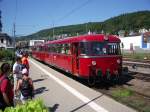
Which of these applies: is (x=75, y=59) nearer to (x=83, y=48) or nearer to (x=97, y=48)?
(x=83, y=48)

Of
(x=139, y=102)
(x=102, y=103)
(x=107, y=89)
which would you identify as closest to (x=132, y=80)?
(x=107, y=89)

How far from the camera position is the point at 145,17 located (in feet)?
429

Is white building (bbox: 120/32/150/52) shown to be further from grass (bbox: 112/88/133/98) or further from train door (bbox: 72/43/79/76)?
grass (bbox: 112/88/133/98)

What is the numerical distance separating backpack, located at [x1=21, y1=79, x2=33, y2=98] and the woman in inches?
86.7

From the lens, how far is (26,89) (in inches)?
376

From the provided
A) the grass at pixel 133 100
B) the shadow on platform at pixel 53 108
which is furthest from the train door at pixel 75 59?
the shadow on platform at pixel 53 108

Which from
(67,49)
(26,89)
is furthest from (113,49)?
(26,89)

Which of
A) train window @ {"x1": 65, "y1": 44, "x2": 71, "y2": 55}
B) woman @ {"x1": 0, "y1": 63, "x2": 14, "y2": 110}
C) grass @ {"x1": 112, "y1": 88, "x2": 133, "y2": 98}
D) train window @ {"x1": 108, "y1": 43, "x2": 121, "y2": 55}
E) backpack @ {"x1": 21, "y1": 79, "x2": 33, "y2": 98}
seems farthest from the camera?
train window @ {"x1": 65, "y1": 44, "x2": 71, "y2": 55}

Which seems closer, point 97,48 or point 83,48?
point 97,48

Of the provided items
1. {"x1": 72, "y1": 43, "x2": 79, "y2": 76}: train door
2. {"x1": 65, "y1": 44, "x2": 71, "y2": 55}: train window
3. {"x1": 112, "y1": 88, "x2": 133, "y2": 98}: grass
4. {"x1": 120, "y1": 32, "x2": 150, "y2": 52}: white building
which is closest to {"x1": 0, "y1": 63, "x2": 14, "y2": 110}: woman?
{"x1": 112, "y1": 88, "x2": 133, "y2": 98}: grass

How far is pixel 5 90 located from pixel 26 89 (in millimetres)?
2660

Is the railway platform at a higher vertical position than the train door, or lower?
lower

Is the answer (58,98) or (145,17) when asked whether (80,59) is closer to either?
(58,98)

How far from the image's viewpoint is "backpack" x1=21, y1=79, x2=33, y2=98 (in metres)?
9.47
